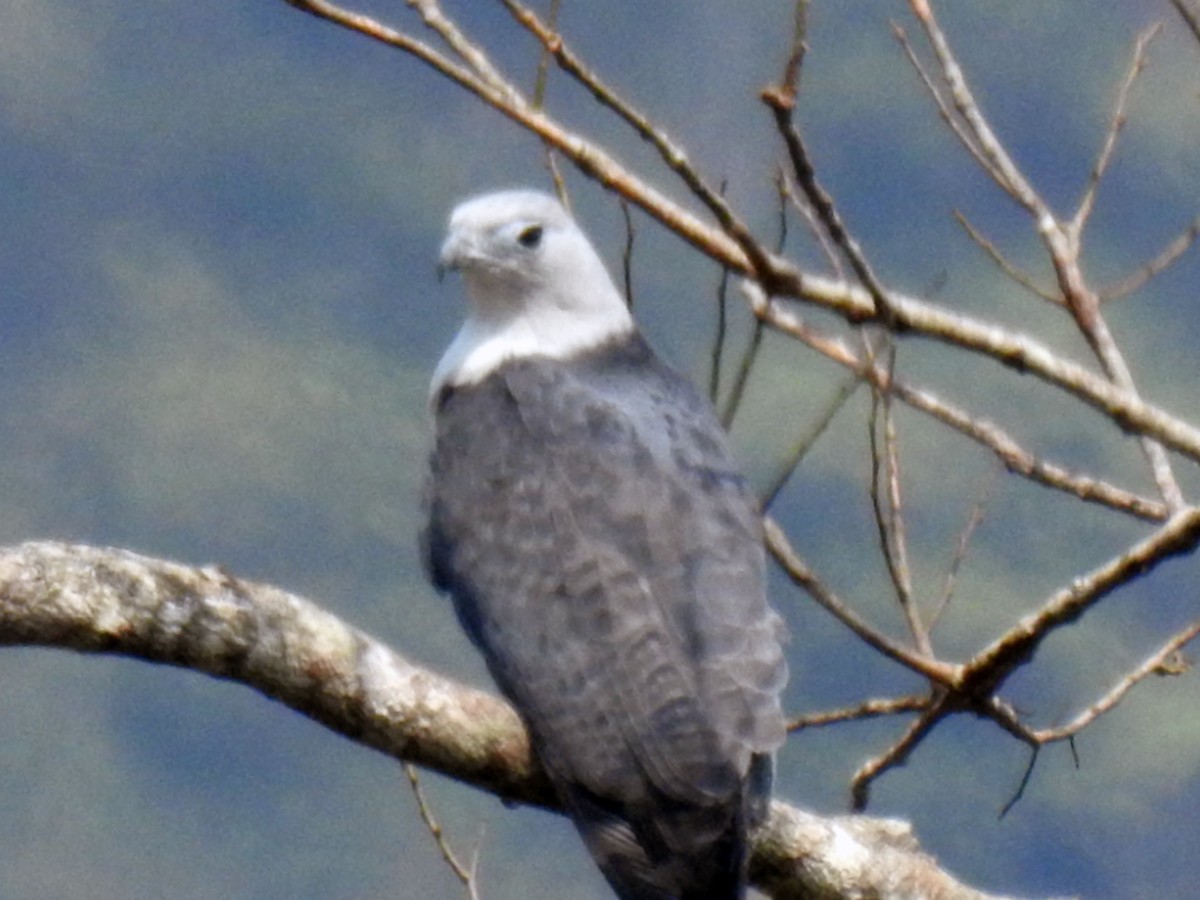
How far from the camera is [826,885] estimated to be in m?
3.88

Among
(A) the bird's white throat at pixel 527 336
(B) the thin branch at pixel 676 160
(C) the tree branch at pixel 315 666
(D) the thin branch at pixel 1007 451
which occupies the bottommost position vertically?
(C) the tree branch at pixel 315 666

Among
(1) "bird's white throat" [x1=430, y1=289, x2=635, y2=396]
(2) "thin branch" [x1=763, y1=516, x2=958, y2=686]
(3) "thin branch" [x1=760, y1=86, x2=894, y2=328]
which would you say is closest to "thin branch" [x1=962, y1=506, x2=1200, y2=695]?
(2) "thin branch" [x1=763, y1=516, x2=958, y2=686]

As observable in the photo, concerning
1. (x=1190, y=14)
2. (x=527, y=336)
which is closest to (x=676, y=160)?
(x=1190, y=14)

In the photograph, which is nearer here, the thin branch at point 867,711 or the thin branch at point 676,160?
the thin branch at point 676,160

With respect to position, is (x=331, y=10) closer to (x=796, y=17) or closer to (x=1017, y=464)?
(x=796, y=17)

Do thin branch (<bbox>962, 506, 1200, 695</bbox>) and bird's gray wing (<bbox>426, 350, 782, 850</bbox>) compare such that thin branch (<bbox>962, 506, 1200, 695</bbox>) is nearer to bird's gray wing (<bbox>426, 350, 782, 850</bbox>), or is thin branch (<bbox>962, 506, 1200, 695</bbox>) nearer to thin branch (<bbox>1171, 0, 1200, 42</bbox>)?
bird's gray wing (<bbox>426, 350, 782, 850</bbox>)

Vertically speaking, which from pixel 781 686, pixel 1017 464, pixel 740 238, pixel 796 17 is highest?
pixel 796 17

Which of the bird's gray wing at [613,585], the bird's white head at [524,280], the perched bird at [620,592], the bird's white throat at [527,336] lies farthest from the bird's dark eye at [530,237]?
the bird's gray wing at [613,585]

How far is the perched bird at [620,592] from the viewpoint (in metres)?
3.78

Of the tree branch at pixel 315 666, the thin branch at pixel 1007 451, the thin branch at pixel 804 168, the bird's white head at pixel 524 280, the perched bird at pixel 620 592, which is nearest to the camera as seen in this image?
the thin branch at pixel 804 168

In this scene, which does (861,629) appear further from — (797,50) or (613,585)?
(797,50)

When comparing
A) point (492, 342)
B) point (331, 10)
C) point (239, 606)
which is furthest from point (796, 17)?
point (492, 342)

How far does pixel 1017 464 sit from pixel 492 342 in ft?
4.67

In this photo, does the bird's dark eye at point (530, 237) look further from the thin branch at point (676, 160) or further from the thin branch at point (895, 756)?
the thin branch at point (676, 160)
